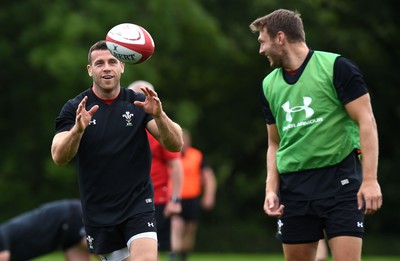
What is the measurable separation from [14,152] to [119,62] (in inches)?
810

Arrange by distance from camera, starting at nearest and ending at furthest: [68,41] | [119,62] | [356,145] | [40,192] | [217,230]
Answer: [356,145], [119,62], [68,41], [217,230], [40,192]

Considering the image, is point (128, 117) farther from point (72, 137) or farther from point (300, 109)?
point (300, 109)

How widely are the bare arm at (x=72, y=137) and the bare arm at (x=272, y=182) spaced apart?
4.59ft

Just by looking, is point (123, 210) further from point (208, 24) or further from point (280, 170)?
point (208, 24)

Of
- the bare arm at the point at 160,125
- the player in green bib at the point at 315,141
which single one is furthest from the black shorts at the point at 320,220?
the bare arm at the point at 160,125

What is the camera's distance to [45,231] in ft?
33.3

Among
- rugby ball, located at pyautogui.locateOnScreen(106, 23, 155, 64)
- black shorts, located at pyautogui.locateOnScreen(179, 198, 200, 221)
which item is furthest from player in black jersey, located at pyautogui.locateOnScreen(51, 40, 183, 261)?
black shorts, located at pyautogui.locateOnScreen(179, 198, 200, 221)

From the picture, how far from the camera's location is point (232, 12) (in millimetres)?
28266

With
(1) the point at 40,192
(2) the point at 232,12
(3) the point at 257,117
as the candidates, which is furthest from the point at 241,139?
(1) the point at 40,192

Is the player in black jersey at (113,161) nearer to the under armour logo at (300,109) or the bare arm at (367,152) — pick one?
the under armour logo at (300,109)

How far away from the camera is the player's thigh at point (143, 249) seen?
7246mm

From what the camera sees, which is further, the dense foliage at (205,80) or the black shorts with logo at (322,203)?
the dense foliage at (205,80)

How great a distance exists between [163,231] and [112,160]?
11.2 ft

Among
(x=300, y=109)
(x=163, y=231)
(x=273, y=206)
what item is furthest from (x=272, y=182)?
(x=163, y=231)
